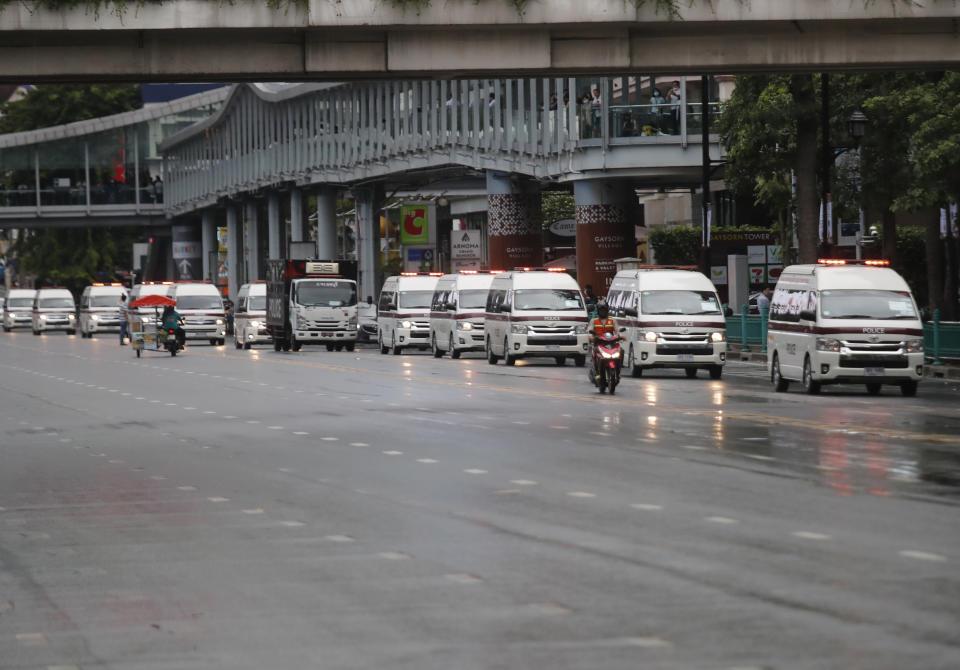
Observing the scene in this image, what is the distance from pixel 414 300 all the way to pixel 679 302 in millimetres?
16472

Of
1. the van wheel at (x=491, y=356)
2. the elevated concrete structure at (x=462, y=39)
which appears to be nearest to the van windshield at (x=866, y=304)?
the elevated concrete structure at (x=462, y=39)

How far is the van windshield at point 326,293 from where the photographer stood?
5538 cm

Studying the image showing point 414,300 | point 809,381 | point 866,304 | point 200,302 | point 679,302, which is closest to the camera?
point 809,381

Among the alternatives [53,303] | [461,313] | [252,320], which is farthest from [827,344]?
[53,303]

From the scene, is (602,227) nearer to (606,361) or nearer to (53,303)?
(53,303)

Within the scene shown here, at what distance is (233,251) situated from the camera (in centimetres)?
10762

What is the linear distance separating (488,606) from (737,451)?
32.3ft

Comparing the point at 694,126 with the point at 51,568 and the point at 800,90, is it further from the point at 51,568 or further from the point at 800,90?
the point at 51,568

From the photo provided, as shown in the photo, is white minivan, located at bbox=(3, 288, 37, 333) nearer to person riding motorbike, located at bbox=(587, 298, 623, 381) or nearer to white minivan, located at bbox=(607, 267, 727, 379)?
white minivan, located at bbox=(607, 267, 727, 379)

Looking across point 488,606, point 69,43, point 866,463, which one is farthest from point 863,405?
point 488,606

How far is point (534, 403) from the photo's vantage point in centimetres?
2797

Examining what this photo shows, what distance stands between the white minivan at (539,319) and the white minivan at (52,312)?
4317 cm

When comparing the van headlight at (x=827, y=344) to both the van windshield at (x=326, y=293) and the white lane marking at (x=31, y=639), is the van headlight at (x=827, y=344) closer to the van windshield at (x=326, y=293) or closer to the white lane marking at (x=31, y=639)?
the white lane marking at (x=31, y=639)

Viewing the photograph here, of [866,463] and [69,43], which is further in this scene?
[69,43]
